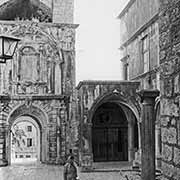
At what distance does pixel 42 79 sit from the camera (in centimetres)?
2211

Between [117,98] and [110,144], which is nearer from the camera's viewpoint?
[117,98]

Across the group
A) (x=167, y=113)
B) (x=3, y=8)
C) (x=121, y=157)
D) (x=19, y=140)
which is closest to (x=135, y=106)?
(x=121, y=157)

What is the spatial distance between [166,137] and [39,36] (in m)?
18.6

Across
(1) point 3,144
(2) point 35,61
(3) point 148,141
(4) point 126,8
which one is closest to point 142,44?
(4) point 126,8

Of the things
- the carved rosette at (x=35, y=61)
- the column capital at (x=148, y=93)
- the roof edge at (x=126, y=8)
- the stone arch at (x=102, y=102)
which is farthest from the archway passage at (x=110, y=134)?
the column capital at (x=148, y=93)

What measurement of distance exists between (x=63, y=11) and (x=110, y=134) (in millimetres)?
7493

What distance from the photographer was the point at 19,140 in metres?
38.0

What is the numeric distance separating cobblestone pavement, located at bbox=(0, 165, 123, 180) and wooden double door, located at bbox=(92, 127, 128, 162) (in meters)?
2.47

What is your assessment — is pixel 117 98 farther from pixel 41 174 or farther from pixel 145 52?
pixel 41 174

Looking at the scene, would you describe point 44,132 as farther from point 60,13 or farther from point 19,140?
point 19,140

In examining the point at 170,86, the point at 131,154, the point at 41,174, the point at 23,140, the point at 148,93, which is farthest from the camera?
the point at 23,140

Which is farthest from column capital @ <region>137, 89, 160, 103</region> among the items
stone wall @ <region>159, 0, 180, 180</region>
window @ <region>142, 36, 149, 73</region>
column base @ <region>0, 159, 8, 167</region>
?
column base @ <region>0, 159, 8, 167</region>

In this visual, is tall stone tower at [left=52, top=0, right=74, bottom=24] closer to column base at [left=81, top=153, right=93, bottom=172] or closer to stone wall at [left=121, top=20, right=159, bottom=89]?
stone wall at [left=121, top=20, right=159, bottom=89]

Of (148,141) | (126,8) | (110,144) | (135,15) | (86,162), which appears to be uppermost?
(126,8)
